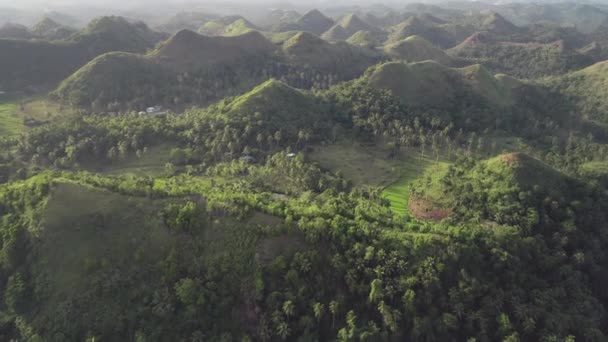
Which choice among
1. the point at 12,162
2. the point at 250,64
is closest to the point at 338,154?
the point at 12,162

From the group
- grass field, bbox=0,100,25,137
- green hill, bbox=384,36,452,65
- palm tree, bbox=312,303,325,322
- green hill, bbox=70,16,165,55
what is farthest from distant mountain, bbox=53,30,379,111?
palm tree, bbox=312,303,325,322

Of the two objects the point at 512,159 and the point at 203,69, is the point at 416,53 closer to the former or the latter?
the point at 203,69

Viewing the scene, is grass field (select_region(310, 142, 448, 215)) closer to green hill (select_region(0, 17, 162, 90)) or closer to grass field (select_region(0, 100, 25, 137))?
grass field (select_region(0, 100, 25, 137))

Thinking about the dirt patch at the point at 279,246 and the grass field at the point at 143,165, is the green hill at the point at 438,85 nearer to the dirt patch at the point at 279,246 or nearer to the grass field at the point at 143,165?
the grass field at the point at 143,165

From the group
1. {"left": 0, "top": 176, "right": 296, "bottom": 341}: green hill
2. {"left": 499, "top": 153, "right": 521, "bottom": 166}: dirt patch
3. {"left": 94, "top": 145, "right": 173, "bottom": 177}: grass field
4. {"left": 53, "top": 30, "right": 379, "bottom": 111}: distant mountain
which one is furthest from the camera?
{"left": 53, "top": 30, "right": 379, "bottom": 111}: distant mountain

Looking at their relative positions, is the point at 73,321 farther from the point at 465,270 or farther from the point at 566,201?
the point at 566,201

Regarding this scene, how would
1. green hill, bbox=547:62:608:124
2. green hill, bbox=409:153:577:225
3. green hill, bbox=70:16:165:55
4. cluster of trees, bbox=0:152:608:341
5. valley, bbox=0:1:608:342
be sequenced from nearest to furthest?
1. cluster of trees, bbox=0:152:608:341
2. valley, bbox=0:1:608:342
3. green hill, bbox=409:153:577:225
4. green hill, bbox=547:62:608:124
5. green hill, bbox=70:16:165:55

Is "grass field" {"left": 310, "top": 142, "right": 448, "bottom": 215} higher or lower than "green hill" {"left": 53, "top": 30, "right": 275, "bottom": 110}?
lower

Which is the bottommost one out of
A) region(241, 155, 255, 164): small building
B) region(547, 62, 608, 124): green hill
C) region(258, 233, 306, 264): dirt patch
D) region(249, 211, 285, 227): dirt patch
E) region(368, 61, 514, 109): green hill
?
region(547, 62, 608, 124): green hill

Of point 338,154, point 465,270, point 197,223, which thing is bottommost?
point 338,154

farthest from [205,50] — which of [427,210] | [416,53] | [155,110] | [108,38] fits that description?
[427,210]
